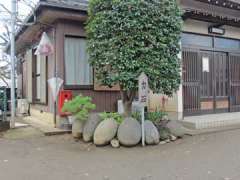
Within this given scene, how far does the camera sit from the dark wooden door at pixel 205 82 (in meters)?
9.90

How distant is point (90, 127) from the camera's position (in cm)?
753

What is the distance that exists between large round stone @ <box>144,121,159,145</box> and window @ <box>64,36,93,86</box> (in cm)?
328

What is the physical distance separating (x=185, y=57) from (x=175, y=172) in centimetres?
550

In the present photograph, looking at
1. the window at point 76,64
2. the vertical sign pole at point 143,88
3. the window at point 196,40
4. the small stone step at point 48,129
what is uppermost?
the window at point 196,40

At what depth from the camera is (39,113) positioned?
11.3 m

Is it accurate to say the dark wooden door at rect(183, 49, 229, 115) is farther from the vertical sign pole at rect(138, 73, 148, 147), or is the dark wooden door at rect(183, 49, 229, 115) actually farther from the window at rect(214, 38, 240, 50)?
the vertical sign pole at rect(138, 73, 148, 147)

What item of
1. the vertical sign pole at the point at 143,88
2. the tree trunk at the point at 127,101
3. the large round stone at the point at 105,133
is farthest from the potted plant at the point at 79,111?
the vertical sign pole at the point at 143,88

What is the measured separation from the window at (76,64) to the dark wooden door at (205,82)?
3.24 meters

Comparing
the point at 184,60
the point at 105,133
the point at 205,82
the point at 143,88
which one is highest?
the point at 184,60

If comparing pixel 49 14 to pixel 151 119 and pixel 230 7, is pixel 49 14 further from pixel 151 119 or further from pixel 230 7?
pixel 230 7

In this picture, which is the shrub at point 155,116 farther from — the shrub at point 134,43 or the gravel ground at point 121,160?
the gravel ground at point 121,160

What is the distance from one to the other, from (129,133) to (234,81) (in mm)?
6090

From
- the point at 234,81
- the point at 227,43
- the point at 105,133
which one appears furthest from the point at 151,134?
the point at 227,43

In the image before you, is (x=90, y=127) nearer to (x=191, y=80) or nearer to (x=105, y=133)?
(x=105, y=133)
